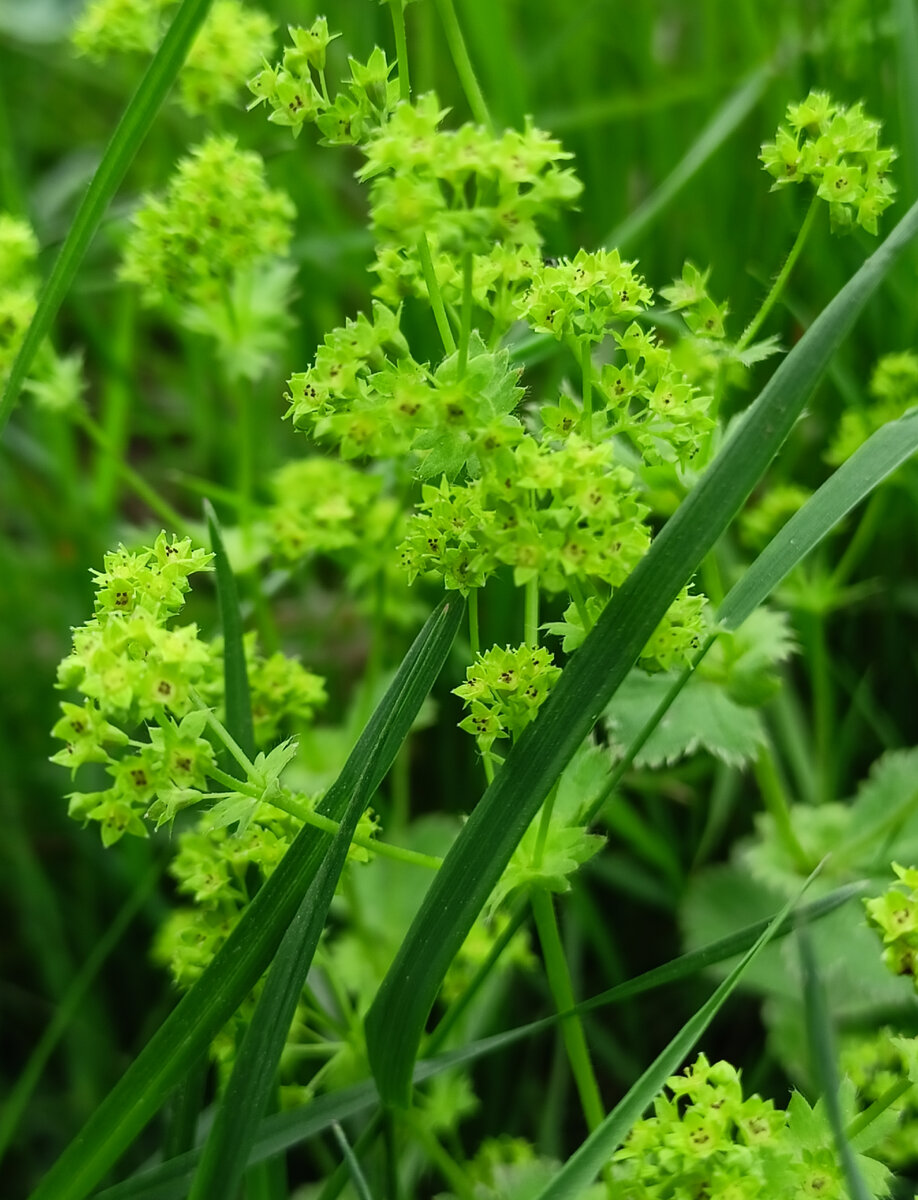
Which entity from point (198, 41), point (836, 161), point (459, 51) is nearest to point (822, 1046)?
point (836, 161)

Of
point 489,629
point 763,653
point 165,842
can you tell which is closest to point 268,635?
point 489,629

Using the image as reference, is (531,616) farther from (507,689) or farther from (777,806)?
(777,806)

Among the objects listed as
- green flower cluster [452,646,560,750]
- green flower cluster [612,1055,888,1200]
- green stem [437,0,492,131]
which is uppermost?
green stem [437,0,492,131]

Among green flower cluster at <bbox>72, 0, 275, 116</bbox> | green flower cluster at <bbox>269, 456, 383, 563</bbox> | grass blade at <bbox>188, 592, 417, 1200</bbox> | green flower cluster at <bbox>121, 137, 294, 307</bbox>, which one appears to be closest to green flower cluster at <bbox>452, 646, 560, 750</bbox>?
grass blade at <bbox>188, 592, 417, 1200</bbox>

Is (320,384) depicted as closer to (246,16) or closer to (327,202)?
(246,16)

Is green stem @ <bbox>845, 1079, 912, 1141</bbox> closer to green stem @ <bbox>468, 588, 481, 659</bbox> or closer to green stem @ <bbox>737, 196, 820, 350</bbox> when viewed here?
green stem @ <bbox>468, 588, 481, 659</bbox>
